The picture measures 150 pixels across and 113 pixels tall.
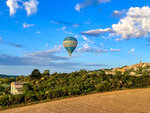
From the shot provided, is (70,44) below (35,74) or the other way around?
the other way around

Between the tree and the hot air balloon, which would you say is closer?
the hot air balloon

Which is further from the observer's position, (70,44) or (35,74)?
(35,74)

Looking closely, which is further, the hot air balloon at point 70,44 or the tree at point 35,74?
the tree at point 35,74

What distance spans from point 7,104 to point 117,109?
1414 cm

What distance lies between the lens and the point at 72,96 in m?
25.9

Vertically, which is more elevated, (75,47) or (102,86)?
(75,47)

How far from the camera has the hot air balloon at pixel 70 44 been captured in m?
46.8

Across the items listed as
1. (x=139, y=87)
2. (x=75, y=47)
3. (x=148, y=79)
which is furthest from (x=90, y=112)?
(x=75, y=47)

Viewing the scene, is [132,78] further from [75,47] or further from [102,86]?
[75,47]

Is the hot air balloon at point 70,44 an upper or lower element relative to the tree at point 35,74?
upper

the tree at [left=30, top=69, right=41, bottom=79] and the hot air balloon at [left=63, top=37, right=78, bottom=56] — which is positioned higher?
the hot air balloon at [left=63, top=37, right=78, bottom=56]

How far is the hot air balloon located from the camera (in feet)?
154

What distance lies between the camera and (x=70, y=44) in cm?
4681

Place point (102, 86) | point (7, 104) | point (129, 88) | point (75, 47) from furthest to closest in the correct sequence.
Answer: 1. point (75, 47)
2. point (129, 88)
3. point (102, 86)
4. point (7, 104)
